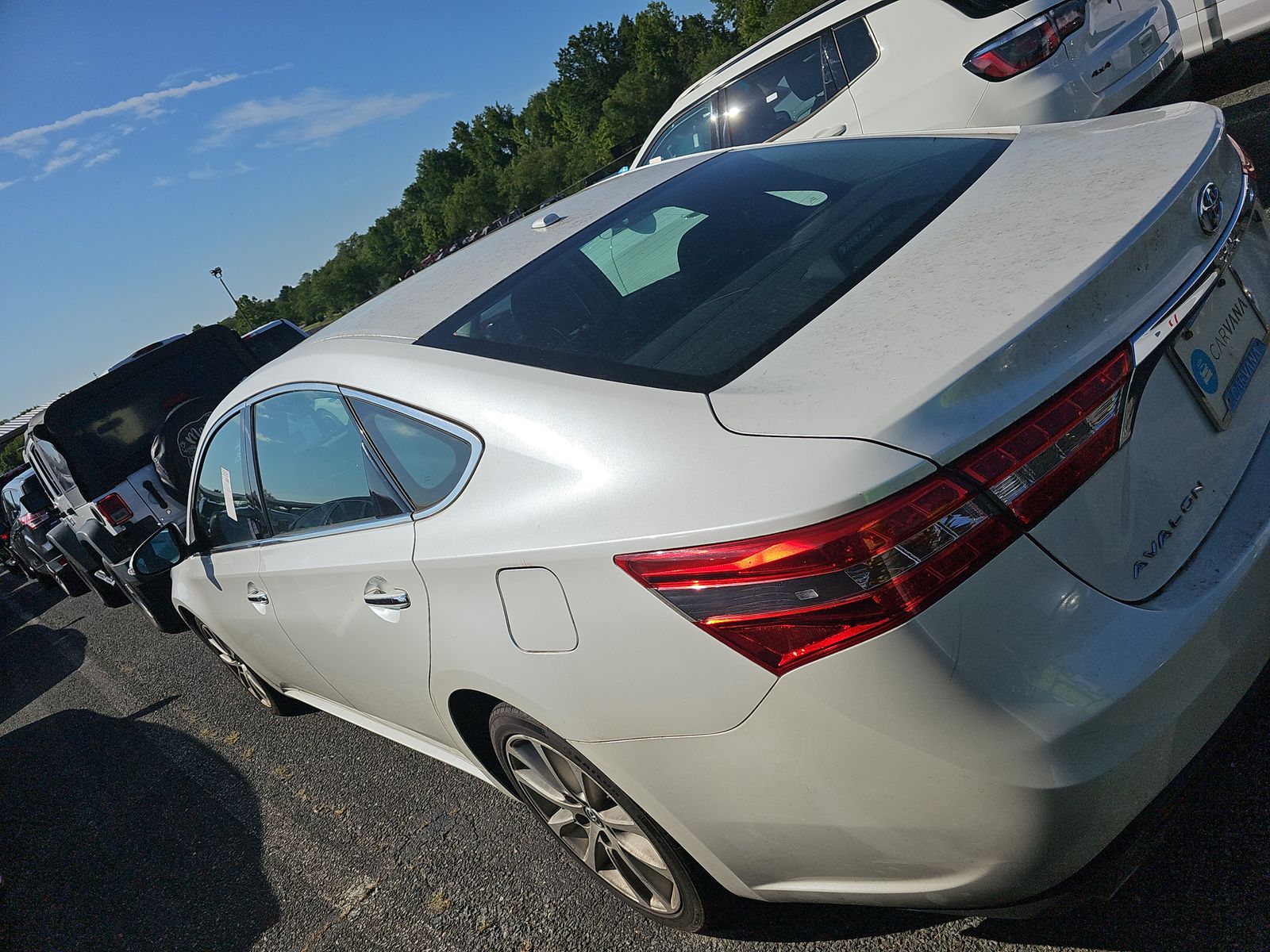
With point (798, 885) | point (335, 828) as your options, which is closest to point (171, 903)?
point (335, 828)

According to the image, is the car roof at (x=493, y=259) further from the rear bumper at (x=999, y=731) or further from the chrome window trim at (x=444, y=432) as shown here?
the rear bumper at (x=999, y=731)

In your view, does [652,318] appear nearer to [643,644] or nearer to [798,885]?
[643,644]

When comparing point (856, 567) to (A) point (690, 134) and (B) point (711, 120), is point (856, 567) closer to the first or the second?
(B) point (711, 120)

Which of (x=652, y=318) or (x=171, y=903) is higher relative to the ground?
(x=652, y=318)

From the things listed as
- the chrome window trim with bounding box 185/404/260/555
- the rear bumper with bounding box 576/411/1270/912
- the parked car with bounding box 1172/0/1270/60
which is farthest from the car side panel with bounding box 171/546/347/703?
the parked car with bounding box 1172/0/1270/60

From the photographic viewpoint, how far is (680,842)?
187 cm

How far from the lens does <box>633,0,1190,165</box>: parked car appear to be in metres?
5.07

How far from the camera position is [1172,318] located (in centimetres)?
164

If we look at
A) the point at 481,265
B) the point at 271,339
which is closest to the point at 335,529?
the point at 481,265

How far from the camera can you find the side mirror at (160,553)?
12.2 feet

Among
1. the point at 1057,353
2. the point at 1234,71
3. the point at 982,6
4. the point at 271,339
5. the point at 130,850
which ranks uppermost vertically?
the point at 271,339

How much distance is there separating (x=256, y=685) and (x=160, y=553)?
100 cm

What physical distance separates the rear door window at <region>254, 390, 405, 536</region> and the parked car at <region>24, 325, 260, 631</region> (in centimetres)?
406

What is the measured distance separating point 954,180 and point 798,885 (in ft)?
5.51
